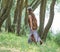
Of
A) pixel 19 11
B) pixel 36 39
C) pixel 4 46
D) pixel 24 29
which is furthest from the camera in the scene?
pixel 24 29

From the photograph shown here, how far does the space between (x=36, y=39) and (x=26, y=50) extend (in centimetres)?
207

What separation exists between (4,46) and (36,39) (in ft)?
5.86

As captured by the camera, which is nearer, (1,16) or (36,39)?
(36,39)

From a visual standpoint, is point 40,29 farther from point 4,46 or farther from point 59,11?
point 59,11

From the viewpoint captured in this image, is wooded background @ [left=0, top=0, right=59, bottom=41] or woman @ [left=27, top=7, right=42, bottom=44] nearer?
woman @ [left=27, top=7, right=42, bottom=44]

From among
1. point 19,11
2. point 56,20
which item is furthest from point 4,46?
point 56,20

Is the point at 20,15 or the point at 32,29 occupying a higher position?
the point at 32,29

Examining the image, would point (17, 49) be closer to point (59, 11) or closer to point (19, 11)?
point (19, 11)

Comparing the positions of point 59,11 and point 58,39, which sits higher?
point 58,39

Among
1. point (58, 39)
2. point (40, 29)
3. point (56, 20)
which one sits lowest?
point (56, 20)

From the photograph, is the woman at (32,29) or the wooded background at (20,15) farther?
the wooded background at (20,15)

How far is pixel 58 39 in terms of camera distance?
1764 centimetres

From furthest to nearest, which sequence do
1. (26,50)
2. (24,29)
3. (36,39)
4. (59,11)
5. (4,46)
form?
(59,11)
(24,29)
(36,39)
(4,46)
(26,50)

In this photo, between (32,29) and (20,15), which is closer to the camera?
(32,29)
